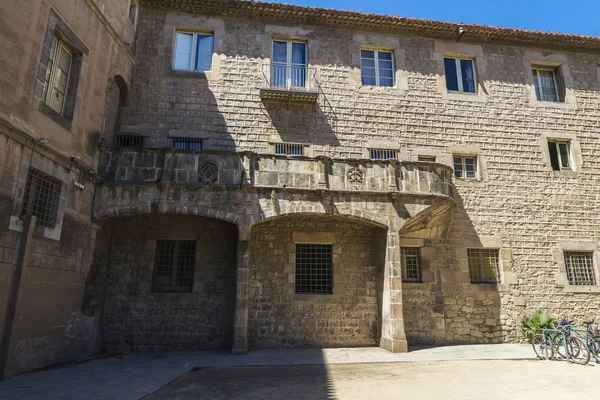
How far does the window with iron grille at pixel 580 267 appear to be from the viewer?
12.7 meters

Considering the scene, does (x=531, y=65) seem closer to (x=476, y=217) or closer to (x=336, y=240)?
(x=476, y=217)

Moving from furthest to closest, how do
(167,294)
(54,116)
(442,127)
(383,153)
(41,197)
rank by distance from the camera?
(442,127) < (383,153) < (167,294) < (54,116) < (41,197)

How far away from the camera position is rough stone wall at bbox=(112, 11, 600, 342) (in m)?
11.9

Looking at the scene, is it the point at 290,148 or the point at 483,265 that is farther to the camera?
the point at 483,265

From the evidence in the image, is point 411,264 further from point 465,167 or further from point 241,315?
point 241,315

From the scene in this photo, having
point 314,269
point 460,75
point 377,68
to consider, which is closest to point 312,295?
point 314,269

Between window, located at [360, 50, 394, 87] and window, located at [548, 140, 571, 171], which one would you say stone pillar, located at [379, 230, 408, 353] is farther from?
window, located at [548, 140, 571, 171]

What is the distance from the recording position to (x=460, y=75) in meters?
13.9

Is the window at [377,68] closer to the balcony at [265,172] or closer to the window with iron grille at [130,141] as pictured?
the balcony at [265,172]

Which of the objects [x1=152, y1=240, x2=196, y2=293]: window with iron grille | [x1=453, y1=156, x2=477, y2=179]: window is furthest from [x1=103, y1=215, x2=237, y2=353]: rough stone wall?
[x1=453, y1=156, x2=477, y2=179]: window

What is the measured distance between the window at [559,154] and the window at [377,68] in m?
6.38

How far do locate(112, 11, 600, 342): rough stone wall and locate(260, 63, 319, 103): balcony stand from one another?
1.00ft

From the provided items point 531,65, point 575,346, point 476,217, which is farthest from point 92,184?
point 531,65

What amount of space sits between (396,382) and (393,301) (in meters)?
3.30
